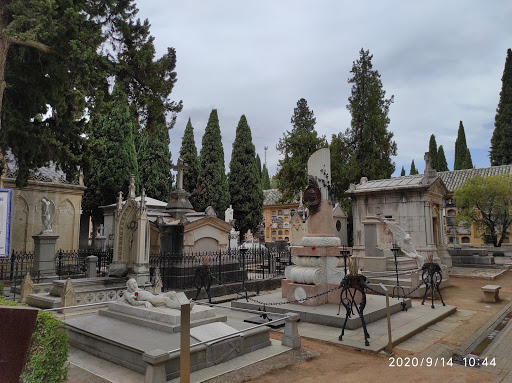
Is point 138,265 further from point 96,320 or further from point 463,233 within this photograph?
point 463,233

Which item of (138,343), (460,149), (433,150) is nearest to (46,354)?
(138,343)

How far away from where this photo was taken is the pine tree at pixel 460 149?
52.8 meters

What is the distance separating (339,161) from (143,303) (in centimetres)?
2803

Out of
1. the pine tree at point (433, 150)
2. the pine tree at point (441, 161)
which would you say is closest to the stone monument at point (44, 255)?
the pine tree at point (441, 161)

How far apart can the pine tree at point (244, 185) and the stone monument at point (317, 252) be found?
93.5 feet

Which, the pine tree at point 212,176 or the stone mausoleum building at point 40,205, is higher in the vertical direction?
the pine tree at point 212,176

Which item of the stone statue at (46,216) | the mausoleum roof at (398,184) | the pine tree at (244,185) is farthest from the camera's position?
the pine tree at (244,185)

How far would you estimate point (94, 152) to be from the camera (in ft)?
43.2

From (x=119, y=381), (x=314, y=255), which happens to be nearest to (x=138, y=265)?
(x=314, y=255)

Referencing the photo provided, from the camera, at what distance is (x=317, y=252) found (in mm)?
9680

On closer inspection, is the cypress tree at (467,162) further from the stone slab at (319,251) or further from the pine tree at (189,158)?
the stone slab at (319,251)

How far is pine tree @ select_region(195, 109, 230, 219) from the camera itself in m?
37.5

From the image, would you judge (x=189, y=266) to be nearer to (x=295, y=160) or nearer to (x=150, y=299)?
(x=150, y=299)

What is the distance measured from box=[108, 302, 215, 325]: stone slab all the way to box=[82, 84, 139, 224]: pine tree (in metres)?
22.8
